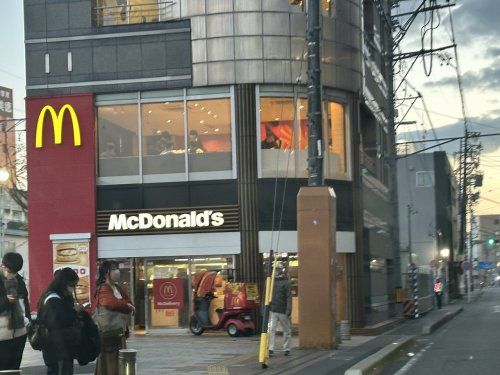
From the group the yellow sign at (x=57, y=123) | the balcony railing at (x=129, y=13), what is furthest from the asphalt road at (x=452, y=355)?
the balcony railing at (x=129, y=13)

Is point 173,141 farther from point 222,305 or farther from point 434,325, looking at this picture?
point 434,325

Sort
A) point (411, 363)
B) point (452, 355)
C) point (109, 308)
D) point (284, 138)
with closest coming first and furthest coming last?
point (109, 308) < point (411, 363) < point (452, 355) < point (284, 138)

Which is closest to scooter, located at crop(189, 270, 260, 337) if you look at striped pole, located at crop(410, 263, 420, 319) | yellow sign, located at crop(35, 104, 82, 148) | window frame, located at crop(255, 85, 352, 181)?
window frame, located at crop(255, 85, 352, 181)

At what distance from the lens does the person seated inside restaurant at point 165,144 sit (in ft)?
79.8

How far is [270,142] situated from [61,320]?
15576 mm

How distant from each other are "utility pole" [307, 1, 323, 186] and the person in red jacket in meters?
7.67

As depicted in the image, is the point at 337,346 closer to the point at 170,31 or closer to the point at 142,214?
the point at 142,214

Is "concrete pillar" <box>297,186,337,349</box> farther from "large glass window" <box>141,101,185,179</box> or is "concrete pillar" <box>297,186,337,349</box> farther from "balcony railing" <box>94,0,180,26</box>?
"balcony railing" <box>94,0,180,26</box>

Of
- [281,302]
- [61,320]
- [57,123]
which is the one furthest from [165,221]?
[61,320]

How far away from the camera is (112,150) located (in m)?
24.6

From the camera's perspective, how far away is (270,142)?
24.0 m

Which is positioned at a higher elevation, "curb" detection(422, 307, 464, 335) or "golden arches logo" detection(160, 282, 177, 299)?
"golden arches logo" detection(160, 282, 177, 299)

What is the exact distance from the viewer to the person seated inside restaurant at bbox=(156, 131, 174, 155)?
24328 millimetres

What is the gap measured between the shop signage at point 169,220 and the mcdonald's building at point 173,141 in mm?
35
